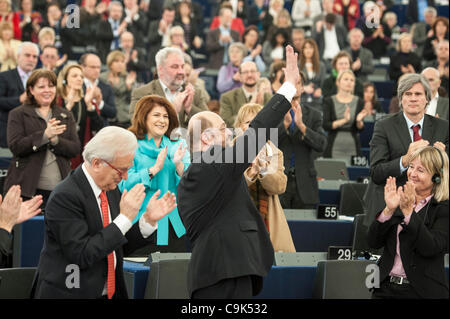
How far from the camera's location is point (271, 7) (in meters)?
Result: 13.6

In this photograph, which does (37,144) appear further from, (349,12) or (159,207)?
(349,12)

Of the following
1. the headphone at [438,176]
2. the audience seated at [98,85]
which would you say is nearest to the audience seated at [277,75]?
the audience seated at [98,85]

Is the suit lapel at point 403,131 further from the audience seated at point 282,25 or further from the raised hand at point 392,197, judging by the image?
the audience seated at point 282,25

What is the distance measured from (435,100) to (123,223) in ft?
16.9

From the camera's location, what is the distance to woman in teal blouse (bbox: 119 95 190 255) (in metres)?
4.94

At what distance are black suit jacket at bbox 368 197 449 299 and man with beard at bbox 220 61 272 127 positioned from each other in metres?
3.32

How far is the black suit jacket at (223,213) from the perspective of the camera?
3.36 meters

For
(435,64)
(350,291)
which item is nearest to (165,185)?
(350,291)

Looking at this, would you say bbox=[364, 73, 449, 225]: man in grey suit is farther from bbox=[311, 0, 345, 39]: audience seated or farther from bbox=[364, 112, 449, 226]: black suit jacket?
bbox=[311, 0, 345, 39]: audience seated

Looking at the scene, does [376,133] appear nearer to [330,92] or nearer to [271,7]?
[330,92]

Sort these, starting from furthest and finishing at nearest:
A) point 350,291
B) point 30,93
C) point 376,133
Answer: point 30,93
point 376,133
point 350,291

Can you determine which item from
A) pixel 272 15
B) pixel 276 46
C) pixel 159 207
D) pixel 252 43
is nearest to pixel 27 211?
pixel 159 207

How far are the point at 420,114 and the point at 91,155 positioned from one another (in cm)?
238

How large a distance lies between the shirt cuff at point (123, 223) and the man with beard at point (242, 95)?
3.86 m
